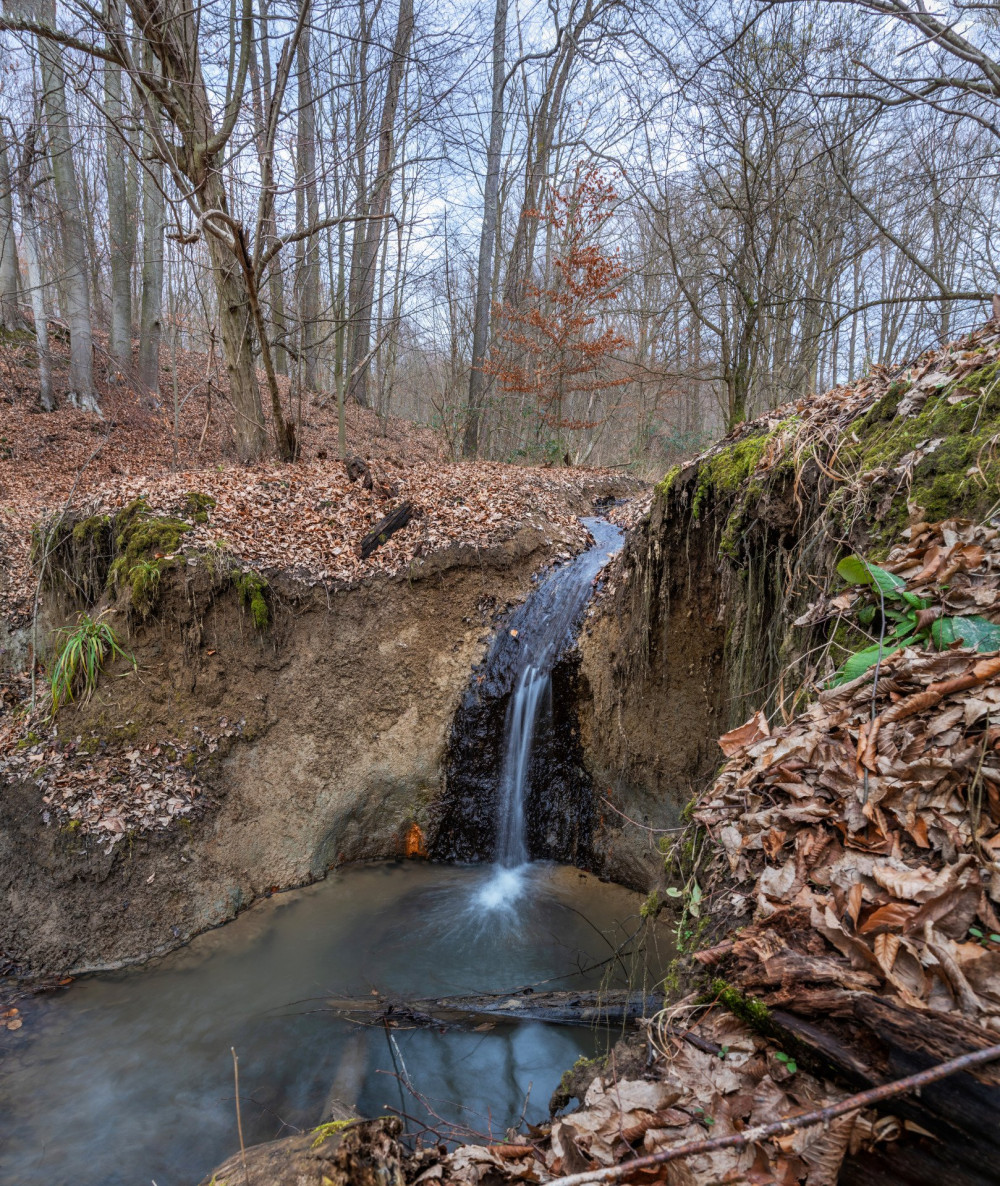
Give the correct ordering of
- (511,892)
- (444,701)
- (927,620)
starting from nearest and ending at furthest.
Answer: (927,620) < (511,892) < (444,701)

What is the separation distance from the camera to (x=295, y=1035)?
4262 millimetres

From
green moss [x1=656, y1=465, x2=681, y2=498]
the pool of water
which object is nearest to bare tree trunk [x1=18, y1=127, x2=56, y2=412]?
green moss [x1=656, y1=465, x2=681, y2=498]

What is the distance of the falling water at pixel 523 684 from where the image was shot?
20.1 ft

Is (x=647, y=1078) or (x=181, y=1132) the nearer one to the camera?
(x=647, y=1078)

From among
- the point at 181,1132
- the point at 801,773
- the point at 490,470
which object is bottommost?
the point at 181,1132

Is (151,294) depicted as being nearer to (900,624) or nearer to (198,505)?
(198,505)

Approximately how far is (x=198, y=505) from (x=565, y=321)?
Answer: 900 cm

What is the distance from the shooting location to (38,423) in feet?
36.2

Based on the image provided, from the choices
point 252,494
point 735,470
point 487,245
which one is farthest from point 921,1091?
point 487,245

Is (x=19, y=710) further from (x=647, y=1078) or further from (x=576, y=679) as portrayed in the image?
(x=647, y=1078)

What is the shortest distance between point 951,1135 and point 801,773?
1015mm

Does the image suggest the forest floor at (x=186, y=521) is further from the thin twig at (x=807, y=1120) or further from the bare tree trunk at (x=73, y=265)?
the thin twig at (x=807, y=1120)

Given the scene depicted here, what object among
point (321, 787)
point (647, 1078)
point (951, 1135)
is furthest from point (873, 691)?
point (321, 787)

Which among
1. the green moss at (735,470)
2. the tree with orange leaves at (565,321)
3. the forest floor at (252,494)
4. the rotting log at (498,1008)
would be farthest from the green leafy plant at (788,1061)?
the tree with orange leaves at (565,321)
